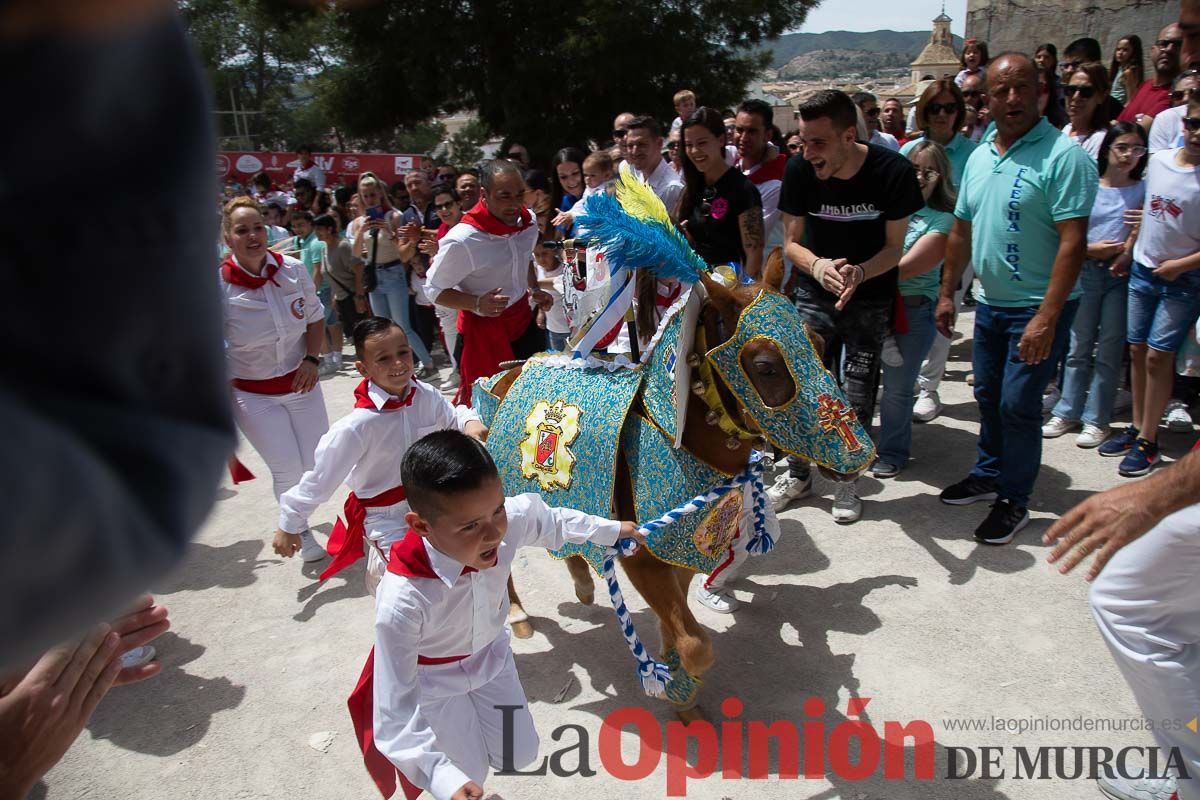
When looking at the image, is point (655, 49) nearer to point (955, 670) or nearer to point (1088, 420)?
point (1088, 420)

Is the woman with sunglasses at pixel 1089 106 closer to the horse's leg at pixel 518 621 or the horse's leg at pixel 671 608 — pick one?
the horse's leg at pixel 671 608

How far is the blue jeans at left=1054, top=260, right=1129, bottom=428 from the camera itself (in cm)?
533

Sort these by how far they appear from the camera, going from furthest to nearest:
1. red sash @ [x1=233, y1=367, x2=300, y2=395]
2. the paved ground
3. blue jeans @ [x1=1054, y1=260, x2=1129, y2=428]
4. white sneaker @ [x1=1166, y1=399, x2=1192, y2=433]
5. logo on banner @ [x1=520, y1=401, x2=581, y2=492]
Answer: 1. white sneaker @ [x1=1166, y1=399, x2=1192, y2=433]
2. blue jeans @ [x1=1054, y1=260, x2=1129, y2=428]
3. red sash @ [x1=233, y1=367, x2=300, y2=395]
4. logo on banner @ [x1=520, y1=401, x2=581, y2=492]
5. the paved ground

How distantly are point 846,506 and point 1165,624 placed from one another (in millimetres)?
2583

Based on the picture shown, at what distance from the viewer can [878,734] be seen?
3.12 meters

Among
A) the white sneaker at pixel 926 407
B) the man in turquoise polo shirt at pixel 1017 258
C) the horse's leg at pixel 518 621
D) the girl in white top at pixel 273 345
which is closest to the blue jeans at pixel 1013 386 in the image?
the man in turquoise polo shirt at pixel 1017 258

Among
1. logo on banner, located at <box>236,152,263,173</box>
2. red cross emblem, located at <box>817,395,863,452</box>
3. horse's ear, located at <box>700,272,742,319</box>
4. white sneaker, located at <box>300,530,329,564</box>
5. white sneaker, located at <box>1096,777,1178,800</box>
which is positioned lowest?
white sneaker, located at <box>300,530,329,564</box>

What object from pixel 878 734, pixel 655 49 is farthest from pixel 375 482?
pixel 655 49

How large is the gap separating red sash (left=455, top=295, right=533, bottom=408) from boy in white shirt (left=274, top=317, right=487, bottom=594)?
144 cm

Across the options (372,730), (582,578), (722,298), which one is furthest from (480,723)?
(722,298)

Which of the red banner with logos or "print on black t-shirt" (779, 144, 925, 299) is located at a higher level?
the red banner with logos

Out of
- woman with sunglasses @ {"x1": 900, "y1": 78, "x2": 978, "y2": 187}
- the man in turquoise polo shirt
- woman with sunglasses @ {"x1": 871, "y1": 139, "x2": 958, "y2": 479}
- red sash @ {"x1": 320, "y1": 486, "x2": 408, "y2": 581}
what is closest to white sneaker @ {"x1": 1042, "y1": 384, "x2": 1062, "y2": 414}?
woman with sunglasses @ {"x1": 871, "y1": 139, "x2": 958, "y2": 479}

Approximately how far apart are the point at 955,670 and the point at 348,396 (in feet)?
22.1

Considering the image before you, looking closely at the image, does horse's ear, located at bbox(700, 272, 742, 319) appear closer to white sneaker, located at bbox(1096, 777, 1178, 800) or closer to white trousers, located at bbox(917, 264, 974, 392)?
white sneaker, located at bbox(1096, 777, 1178, 800)
